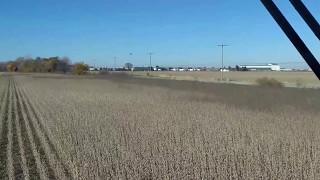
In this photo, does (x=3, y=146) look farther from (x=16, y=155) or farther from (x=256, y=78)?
(x=256, y=78)

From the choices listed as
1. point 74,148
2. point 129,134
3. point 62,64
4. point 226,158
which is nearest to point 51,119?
point 129,134

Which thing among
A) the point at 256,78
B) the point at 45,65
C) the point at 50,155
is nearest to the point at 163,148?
the point at 50,155

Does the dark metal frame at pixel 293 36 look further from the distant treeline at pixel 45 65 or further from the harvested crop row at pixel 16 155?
the distant treeline at pixel 45 65

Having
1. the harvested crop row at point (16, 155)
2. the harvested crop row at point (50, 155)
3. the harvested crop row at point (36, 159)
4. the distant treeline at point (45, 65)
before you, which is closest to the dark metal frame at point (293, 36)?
the harvested crop row at point (50, 155)

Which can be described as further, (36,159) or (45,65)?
(45,65)

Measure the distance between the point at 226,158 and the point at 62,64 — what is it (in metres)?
174

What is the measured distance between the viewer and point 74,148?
35.8ft

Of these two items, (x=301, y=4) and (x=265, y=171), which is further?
(x=265, y=171)

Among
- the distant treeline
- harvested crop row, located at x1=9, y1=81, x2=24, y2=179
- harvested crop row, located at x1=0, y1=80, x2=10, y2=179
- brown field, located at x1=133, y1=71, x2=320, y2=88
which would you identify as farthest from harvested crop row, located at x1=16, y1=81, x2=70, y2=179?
the distant treeline

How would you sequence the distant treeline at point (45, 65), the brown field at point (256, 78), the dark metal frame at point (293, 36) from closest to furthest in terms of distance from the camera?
the dark metal frame at point (293, 36) < the brown field at point (256, 78) < the distant treeline at point (45, 65)

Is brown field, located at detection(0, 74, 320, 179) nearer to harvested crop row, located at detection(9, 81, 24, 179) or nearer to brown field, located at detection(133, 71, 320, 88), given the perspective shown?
harvested crop row, located at detection(9, 81, 24, 179)

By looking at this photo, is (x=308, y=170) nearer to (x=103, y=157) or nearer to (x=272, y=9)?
(x=103, y=157)

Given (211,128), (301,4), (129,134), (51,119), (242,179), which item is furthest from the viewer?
(51,119)

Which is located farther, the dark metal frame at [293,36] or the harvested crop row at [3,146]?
the harvested crop row at [3,146]
